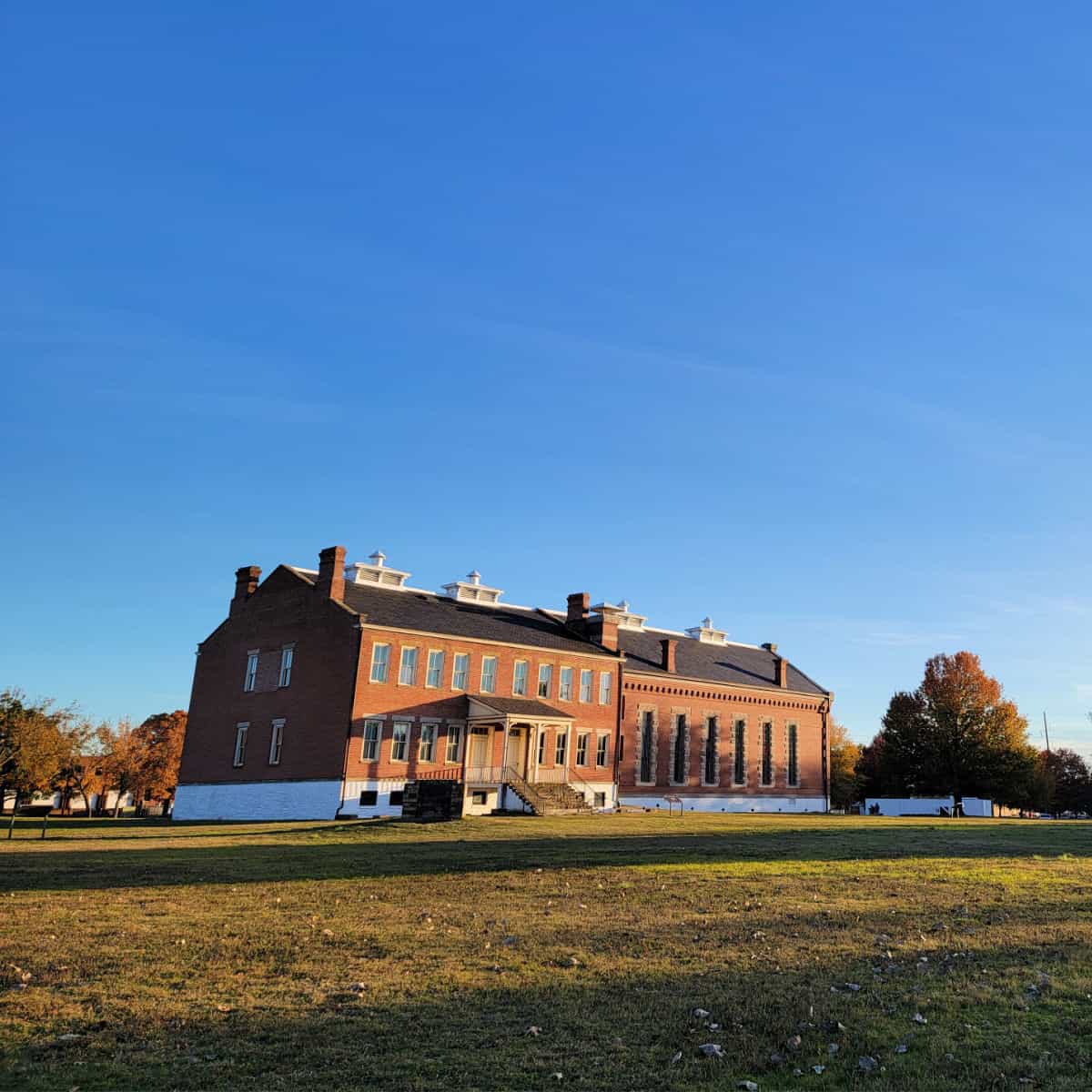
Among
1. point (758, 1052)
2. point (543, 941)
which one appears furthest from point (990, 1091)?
point (543, 941)

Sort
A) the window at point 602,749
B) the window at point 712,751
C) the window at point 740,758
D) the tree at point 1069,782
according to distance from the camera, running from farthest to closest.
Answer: the tree at point 1069,782, the window at point 740,758, the window at point 712,751, the window at point 602,749

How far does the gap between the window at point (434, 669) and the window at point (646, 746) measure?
14.2 m

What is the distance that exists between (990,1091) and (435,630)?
41.6m

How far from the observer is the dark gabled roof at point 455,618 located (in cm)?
4694

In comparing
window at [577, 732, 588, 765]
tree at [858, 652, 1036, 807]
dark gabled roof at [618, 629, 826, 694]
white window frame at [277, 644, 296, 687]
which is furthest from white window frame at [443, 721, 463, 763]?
tree at [858, 652, 1036, 807]

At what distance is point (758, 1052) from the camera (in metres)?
7.37

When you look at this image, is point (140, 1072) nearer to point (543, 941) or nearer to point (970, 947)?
point (543, 941)

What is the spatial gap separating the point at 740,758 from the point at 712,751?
265 cm

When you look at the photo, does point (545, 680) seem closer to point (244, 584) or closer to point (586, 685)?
point (586, 685)

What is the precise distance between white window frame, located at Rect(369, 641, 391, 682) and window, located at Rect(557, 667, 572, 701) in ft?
34.8

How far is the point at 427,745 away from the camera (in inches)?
1831

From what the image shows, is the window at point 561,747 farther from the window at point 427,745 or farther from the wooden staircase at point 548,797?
the window at point 427,745

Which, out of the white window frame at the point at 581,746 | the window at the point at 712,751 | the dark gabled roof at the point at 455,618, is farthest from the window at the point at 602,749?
the window at the point at 712,751

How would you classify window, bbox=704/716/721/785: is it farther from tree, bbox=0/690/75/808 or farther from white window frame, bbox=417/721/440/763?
tree, bbox=0/690/75/808
